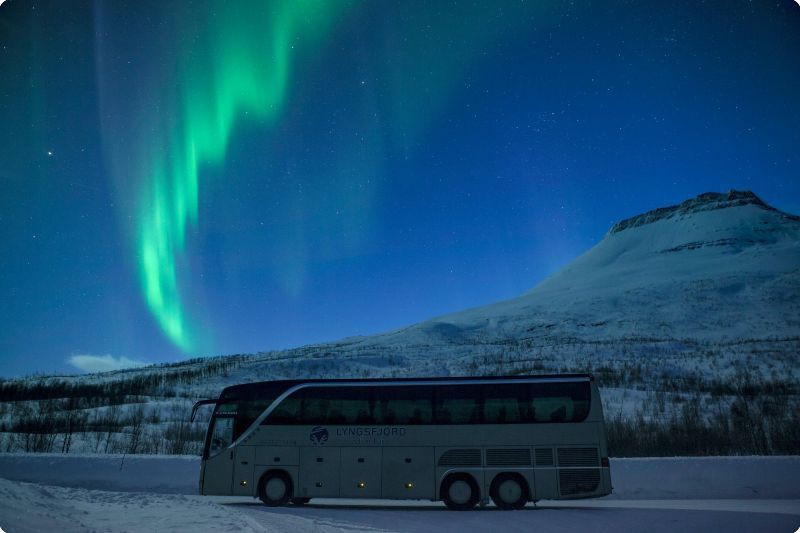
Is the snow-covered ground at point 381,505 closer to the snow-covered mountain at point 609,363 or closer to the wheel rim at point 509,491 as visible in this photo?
the wheel rim at point 509,491

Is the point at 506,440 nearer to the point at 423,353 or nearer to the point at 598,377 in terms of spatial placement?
the point at 598,377

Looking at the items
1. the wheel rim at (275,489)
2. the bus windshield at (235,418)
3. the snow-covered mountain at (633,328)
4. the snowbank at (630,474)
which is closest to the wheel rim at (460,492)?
the snowbank at (630,474)

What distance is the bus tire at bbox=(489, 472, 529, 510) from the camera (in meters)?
16.3

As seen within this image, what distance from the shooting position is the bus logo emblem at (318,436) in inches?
688

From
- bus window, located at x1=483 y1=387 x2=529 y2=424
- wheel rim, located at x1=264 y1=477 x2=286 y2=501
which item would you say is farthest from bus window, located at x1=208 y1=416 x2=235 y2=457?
bus window, located at x1=483 y1=387 x2=529 y2=424

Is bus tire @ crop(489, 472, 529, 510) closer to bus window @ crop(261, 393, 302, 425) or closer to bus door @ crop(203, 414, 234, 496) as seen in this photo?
bus window @ crop(261, 393, 302, 425)

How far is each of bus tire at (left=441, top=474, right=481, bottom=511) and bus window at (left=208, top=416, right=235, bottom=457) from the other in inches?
276

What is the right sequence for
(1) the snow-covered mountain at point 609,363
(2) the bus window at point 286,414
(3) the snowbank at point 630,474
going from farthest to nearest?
(1) the snow-covered mountain at point 609,363 < (2) the bus window at point 286,414 < (3) the snowbank at point 630,474

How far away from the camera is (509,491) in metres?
16.4

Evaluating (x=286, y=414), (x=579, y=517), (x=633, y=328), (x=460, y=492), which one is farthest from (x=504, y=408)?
(x=633, y=328)

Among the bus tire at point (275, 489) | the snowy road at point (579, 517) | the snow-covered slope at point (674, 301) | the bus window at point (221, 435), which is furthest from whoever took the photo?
the snow-covered slope at point (674, 301)

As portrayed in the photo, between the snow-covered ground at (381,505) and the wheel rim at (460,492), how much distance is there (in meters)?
0.57

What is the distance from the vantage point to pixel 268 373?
2250 inches

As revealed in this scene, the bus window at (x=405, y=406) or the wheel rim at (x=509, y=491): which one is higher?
the bus window at (x=405, y=406)
